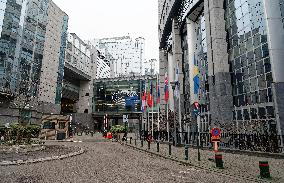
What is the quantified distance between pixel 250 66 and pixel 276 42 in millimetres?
4141

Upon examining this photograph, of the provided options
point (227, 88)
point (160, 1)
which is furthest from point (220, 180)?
point (160, 1)

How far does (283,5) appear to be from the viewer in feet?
74.2

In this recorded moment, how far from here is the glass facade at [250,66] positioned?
23.3m

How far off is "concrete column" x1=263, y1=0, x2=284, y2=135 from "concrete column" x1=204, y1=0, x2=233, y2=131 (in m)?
6.58

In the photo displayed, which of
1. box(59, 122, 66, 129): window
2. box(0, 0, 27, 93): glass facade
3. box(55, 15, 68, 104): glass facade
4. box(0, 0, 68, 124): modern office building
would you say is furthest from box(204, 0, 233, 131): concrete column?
box(55, 15, 68, 104): glass facade

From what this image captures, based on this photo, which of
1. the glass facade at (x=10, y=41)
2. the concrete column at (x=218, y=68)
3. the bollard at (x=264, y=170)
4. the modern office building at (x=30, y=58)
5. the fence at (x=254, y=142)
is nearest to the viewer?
the bollard at (x=264, y=170)

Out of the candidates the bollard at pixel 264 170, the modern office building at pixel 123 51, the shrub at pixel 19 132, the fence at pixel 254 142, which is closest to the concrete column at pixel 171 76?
the fence at pixel 254 142

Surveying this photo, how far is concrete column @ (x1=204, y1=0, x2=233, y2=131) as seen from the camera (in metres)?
27.5

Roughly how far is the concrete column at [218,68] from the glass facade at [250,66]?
0.92 metres

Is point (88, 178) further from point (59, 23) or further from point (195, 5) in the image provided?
point (59, 23)

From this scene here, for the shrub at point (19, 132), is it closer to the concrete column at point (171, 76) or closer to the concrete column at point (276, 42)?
the concrete column at point (276, 42)

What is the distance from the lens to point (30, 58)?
50.4 m

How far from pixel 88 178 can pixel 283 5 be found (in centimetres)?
2314

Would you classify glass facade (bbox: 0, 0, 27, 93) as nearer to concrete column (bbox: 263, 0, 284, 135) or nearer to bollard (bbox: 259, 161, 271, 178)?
concrete column (bbox: 263, 0, 284, 135)
